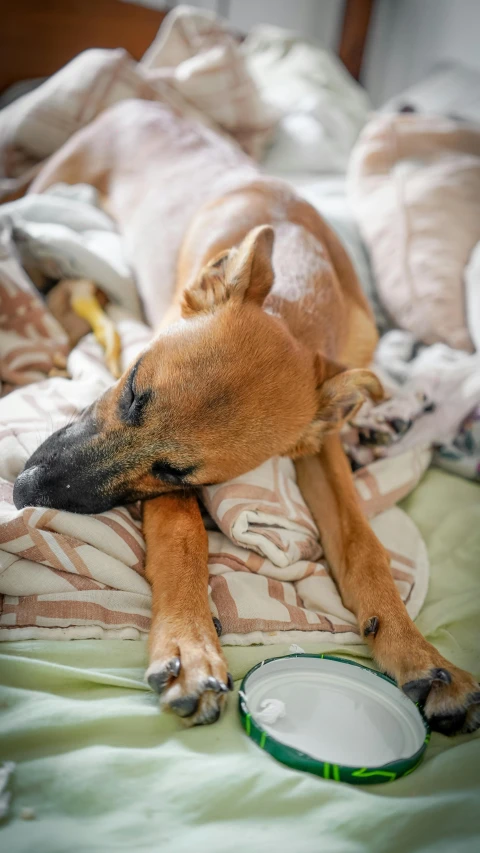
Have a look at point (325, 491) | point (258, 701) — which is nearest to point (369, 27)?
point (325, 491)

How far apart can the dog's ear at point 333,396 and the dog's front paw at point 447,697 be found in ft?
2.62

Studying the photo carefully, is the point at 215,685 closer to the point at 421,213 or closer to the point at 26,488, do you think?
the point at 26,488

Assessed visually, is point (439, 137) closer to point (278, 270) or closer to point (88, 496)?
point (278, 270)

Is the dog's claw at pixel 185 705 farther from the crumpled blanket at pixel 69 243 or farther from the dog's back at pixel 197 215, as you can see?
the crumpled blanket at pixel 69 243

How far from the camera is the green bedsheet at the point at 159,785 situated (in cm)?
102

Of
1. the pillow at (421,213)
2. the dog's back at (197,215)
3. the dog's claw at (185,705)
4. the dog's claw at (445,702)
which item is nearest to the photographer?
the dog's claw at (185,705)

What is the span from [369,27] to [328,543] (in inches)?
234

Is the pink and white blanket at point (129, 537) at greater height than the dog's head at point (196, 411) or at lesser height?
lesser

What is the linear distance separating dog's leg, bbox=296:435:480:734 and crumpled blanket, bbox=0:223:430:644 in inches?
2.2

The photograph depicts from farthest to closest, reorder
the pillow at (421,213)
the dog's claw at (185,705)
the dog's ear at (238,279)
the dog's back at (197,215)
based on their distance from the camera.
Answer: the pillow at (421,213), the dog's back at (197,215), the dog's ear at (238,279), the dog's claw at (185,705)

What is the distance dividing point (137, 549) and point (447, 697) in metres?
0.85

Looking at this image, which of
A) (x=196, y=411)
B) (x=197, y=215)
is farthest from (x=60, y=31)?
(x=196, y=411)

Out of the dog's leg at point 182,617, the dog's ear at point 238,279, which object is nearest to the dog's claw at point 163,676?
the dog's leg at point 182,617

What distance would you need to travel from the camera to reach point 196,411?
5.41ft
